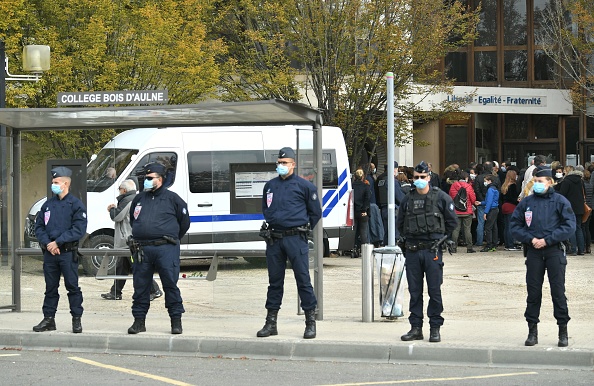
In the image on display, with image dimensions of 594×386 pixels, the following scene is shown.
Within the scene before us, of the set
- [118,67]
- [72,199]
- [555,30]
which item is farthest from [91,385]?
[555,30]

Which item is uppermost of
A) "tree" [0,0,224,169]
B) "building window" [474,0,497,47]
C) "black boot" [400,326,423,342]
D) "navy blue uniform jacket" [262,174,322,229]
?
"building window" [474,0,497,47]

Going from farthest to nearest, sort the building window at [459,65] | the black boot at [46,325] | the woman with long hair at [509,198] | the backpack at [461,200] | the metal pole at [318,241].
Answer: the building window at [459,65], the woman with long hair at [509,198], the backpack at [461,200], the metal pole at [318,241], the black boot at [46,325]

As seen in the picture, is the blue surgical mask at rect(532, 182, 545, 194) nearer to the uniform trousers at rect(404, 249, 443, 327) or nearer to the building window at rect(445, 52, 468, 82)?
the uniform trousers at rect(404, 249, 443, 327)

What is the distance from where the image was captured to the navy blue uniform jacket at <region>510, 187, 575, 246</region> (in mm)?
9680

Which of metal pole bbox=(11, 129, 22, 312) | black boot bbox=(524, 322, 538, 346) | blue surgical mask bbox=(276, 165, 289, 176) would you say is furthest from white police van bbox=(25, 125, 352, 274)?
black boot bbox=(524, 322, 538, 346)

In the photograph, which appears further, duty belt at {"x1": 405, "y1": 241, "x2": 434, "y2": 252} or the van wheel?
the van wheel

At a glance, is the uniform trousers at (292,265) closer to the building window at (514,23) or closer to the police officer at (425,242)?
the police officer at (425,242)

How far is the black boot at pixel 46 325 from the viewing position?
1103cm

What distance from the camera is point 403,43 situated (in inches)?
948

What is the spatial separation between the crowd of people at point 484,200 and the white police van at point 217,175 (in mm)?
1937

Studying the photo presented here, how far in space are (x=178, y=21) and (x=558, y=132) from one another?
56.0 ft

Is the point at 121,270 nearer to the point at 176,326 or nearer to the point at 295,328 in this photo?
the point at 176,326

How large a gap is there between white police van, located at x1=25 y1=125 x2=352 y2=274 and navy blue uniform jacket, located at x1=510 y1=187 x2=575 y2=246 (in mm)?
3002

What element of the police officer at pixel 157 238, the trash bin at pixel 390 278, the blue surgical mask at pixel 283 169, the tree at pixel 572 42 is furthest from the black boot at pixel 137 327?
the tree at pixel 572 42
